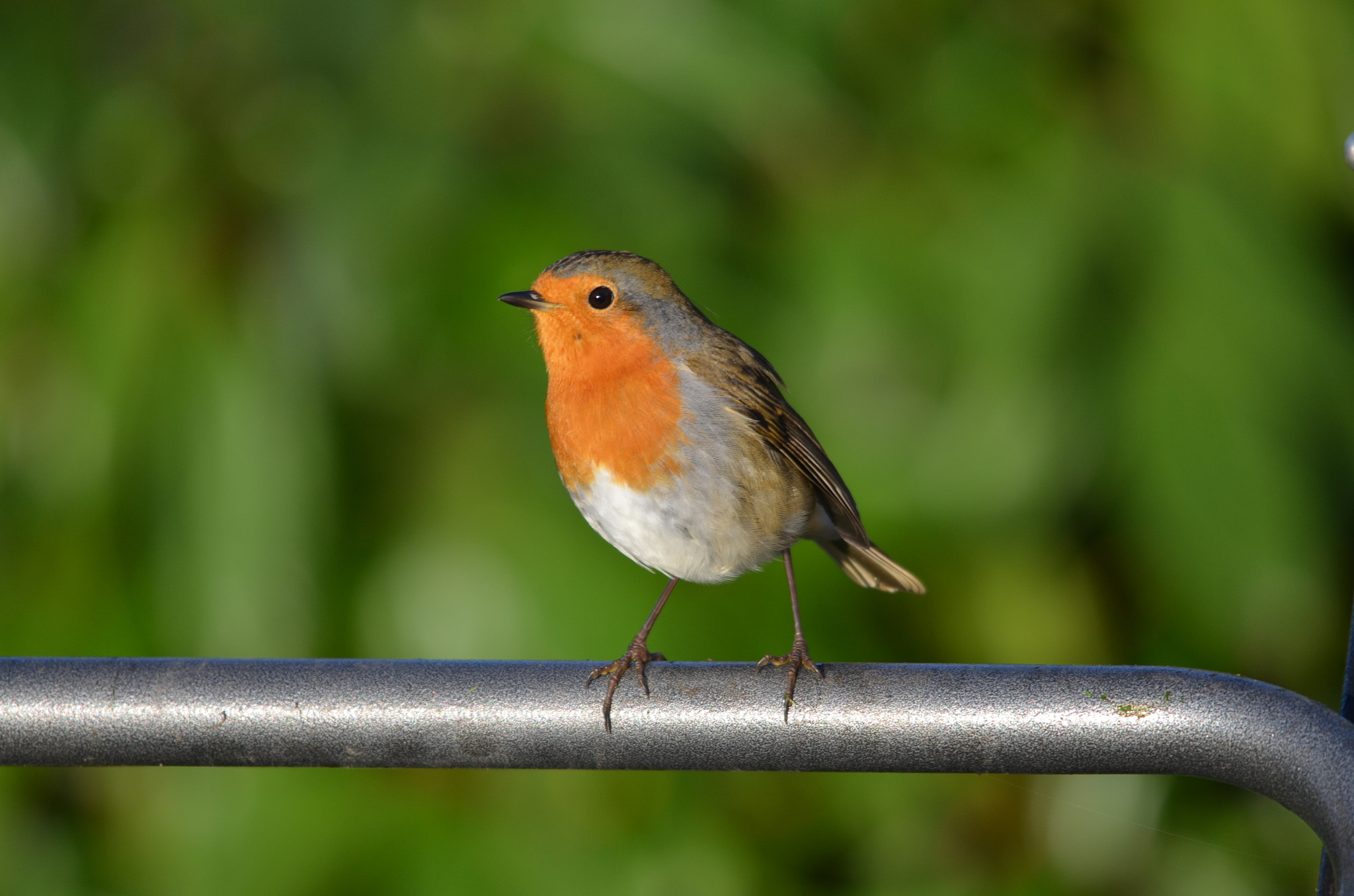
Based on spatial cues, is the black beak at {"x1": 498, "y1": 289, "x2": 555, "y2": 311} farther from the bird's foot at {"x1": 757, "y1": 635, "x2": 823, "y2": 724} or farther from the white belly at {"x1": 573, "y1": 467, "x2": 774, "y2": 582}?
the bird's foot at {"x1": 757, "y1": 635, "x2": 823, "y2": 724}

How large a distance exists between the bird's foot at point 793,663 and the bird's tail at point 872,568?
216mm

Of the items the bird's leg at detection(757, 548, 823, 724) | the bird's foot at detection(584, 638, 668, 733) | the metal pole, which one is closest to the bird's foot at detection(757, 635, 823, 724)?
the bird's leg at detection(757, 548, 823, 724)

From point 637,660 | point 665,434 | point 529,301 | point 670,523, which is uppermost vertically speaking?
point 529,301

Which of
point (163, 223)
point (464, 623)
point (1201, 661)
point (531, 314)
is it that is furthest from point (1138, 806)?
point (163, 223)

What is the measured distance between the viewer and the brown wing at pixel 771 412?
1.79m

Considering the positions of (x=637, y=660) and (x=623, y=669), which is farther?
(x=637, y=660)

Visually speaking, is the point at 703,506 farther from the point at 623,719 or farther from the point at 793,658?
the point at 623,719

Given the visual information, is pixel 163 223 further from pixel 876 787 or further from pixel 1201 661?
pixel 1201 661

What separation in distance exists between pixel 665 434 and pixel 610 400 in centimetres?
9

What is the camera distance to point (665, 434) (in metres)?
1.68

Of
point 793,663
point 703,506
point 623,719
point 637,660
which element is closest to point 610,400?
point 703,506

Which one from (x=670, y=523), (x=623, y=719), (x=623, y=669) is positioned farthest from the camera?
(x=670, y=523)

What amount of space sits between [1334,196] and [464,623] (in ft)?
5.18

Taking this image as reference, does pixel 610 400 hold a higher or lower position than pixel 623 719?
higher
